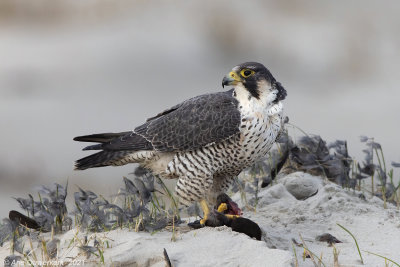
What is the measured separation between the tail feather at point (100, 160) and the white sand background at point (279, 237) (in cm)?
86

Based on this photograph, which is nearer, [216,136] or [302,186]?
[216,136]

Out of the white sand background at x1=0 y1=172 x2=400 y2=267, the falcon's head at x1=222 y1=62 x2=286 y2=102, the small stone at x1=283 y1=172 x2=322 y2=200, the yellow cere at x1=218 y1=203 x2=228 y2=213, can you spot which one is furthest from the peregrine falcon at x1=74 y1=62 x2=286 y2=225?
the small stone at x1=283 y1=172 x2=322 y2=200

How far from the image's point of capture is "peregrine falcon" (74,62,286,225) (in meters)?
4.79

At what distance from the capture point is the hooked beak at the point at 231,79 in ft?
15.9

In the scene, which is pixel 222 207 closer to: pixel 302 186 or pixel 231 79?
pixel 231 79

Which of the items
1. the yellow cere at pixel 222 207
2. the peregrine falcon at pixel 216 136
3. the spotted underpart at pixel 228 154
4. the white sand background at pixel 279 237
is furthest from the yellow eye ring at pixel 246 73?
the white sand background at pixel 279 237

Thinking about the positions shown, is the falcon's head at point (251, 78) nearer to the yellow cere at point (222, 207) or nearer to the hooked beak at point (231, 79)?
the hooked beak at point (231, 79)

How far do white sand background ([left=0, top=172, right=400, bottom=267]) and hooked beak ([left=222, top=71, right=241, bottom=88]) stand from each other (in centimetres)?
103

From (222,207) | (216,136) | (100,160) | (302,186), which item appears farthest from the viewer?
(302,186)

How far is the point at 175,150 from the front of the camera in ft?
16.5

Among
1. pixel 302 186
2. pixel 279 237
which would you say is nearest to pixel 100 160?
pixel 279 237

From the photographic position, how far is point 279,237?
4.80 m

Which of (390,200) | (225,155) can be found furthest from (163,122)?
(390,200)

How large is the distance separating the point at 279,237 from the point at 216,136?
82 cm
